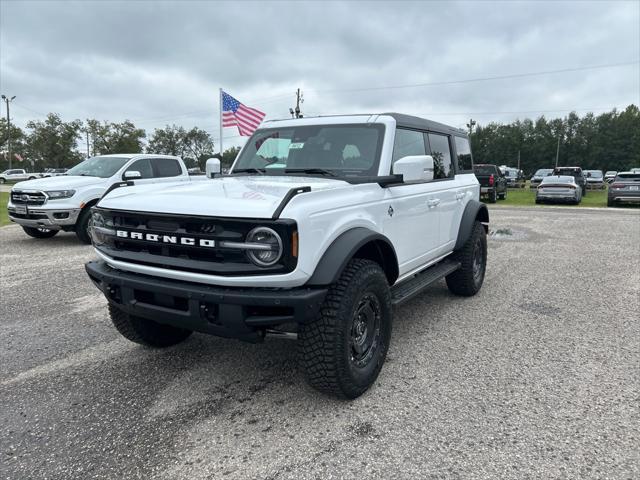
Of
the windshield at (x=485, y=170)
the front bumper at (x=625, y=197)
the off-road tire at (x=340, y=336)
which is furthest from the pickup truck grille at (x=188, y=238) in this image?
the front bumper at (x=625, y=197)

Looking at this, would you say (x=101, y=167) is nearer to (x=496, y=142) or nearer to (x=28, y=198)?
(x=28, y=198)

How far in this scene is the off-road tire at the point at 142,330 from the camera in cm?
364

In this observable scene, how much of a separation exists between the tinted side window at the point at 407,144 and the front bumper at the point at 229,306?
69.2 inches

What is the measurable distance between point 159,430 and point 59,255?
6.44 metres

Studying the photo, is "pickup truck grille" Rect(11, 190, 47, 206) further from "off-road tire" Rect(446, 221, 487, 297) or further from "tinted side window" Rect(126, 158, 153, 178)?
"off-road tire" Rect(446, 221, 487, 297)

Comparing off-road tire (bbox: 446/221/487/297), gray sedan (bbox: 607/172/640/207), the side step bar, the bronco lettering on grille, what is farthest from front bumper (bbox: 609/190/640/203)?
the bronco lettering on grille

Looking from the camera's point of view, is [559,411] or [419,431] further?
[559,411]

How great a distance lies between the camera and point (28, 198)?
8711mm

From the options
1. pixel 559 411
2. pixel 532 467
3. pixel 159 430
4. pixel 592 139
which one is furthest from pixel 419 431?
pixel 592 139

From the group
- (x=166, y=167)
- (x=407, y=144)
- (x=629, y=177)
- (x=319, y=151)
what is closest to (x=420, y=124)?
(x=407, y=144)

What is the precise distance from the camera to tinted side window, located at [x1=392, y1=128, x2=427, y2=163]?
396 centimetres

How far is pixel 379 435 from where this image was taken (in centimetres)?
270

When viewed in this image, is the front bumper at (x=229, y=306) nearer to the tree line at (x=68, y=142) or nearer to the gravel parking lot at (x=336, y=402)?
the gravel parking lot at (x=336, y=402)

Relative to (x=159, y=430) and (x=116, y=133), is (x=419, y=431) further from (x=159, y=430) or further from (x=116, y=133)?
(x=116, y=133)
